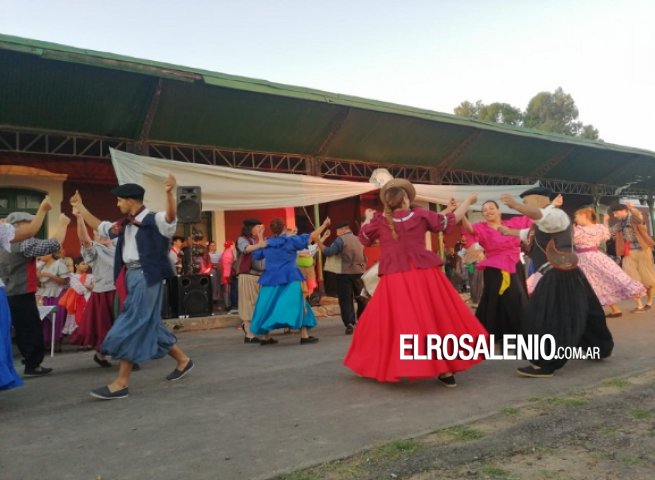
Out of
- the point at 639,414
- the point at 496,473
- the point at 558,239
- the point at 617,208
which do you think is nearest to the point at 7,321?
the point at 496,473

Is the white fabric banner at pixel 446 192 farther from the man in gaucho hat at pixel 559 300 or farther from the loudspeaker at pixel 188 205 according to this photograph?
the man in gaucho hat at pixel 559 300

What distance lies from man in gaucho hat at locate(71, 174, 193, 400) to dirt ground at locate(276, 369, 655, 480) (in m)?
2.25

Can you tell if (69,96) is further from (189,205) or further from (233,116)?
(189,205)

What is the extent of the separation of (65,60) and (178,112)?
7.69 ft

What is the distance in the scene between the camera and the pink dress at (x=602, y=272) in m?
7.19

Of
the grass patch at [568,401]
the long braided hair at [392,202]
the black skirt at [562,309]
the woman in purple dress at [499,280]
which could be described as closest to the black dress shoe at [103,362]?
the long braided hair at [392,202]

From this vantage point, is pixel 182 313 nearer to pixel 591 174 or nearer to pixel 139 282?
pixel 139 282

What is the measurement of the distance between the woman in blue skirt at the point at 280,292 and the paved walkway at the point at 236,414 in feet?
3.98

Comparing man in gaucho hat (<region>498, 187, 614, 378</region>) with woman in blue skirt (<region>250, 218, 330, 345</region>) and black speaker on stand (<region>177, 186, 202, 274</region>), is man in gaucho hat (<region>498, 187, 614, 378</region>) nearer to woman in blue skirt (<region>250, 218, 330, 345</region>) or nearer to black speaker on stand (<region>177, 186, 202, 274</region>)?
woman in blue skirt (<region>250, 218, 330, 345</region>)

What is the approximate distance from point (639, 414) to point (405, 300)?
1680mm

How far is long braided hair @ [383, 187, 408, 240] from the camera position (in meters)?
4.10

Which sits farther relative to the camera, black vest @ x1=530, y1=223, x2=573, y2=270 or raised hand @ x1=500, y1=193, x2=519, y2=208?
black vest @ x1=530, y1=223, x2=573, y2=270

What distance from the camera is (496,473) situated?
7.40ft

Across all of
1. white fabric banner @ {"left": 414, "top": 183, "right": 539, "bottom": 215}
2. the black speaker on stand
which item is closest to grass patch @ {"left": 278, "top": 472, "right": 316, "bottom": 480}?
the black speaker on stand
